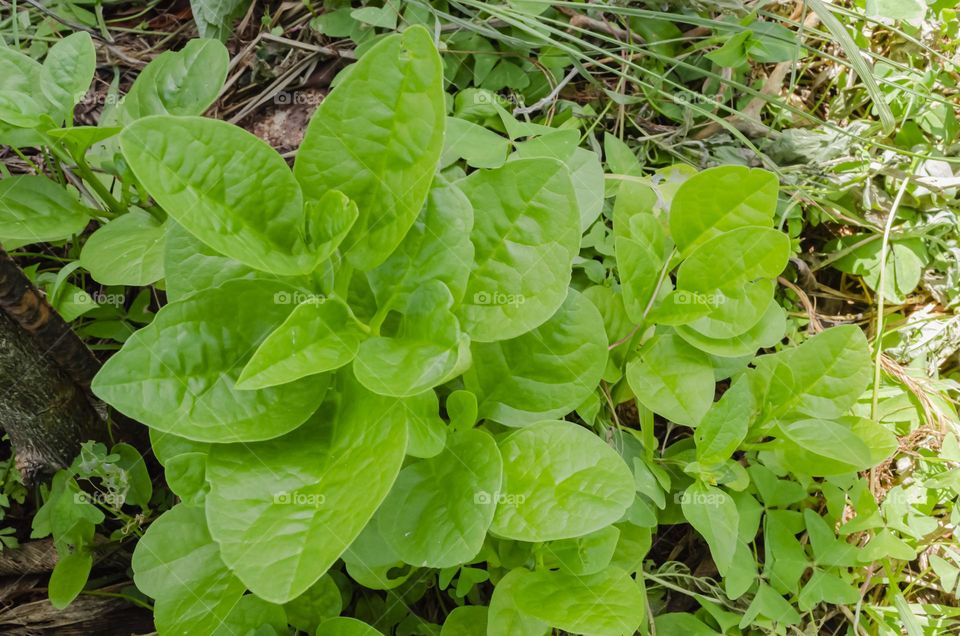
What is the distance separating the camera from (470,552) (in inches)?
36.5

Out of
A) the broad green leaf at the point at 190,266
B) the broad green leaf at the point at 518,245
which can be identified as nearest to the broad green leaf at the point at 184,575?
the broad green leaf at the point at 190,266

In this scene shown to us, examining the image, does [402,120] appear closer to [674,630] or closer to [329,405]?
[329,405]

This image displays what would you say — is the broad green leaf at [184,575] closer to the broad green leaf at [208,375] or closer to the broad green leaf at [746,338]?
the broad green leaf at [208,375]

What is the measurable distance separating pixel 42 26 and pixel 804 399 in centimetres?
214

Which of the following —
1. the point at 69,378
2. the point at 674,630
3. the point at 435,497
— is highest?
the point at 435,497

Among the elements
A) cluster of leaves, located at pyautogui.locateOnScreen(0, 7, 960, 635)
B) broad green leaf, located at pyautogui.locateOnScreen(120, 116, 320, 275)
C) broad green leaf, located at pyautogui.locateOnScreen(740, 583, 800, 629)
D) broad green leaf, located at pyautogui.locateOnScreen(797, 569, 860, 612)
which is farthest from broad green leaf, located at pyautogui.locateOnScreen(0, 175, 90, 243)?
broad green leaf, located at pyautogui.locateOnScreen(797, 569, 860, 612)

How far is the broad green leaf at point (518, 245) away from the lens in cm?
98

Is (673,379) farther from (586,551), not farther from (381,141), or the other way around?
(381,141)

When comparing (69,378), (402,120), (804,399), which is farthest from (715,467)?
(69,378)

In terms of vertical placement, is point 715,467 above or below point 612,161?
below

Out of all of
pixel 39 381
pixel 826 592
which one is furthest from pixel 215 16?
pixel 826 592

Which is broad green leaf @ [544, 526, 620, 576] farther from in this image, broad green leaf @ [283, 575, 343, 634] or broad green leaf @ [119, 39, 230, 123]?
broad green leaf @ [119, 39, 230, 123]

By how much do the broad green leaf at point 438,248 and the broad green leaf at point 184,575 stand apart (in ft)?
1.69

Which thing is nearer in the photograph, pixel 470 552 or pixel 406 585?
pixel 470 552
